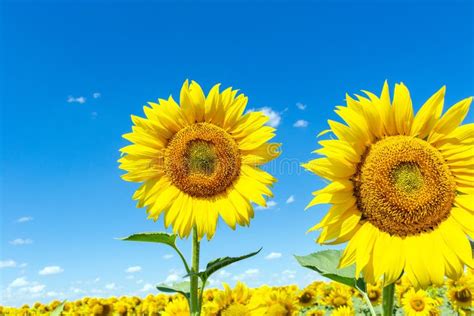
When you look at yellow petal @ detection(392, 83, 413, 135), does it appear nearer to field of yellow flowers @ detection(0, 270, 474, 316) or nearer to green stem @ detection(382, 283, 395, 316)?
green stem @ detection(382, 283, 395, 316)

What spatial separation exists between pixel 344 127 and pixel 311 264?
40.9 inches

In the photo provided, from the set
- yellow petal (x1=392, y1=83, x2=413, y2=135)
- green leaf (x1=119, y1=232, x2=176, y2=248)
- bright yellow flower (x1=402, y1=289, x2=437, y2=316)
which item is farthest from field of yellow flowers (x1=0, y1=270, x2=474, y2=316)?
yellow petal (x1=392, y1=83, x2=413, y2=135)

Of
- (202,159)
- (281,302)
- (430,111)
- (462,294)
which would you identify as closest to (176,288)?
(202,159)

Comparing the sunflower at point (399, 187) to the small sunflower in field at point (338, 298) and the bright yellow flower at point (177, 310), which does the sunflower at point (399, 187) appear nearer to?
the bright yellow flower at point (177, 310)

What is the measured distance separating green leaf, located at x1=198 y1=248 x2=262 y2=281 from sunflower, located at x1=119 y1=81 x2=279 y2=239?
65cm

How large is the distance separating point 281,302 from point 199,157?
10.6ft

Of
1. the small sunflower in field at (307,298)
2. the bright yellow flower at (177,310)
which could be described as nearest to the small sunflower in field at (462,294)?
the small sunflower in field at (307,298)

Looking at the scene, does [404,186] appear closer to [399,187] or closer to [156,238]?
[399,187]

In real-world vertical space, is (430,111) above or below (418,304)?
above

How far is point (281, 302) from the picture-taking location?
7527 mm

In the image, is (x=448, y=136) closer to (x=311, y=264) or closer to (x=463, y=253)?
(x=463, y=253)

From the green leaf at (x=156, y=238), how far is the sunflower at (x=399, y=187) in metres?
1.38

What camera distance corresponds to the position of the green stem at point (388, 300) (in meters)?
3.49

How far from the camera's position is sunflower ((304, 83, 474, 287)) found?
142 inches
